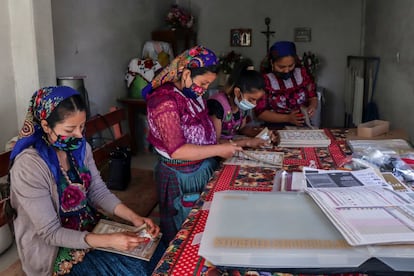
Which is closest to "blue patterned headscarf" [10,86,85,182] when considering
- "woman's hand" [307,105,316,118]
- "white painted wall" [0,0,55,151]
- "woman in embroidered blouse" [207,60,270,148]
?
"woman in embroidered blouse" [207,60,270,148]

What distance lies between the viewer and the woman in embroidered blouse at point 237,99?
85.9 inches

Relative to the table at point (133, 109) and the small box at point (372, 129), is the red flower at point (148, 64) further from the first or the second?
the small box at point (372, 129)

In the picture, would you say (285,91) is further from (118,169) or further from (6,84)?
(6,84)

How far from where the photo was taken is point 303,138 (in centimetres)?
232

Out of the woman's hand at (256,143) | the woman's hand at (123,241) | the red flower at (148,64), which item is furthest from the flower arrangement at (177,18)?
the woman's hand at (123,241)

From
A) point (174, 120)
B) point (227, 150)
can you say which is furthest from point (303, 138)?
point (174, 120)

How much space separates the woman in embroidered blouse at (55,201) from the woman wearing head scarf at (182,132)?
0.39 m

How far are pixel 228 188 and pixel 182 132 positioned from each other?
1.34ft

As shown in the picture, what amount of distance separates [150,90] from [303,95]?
4.42ft

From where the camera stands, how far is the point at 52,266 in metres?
1.44

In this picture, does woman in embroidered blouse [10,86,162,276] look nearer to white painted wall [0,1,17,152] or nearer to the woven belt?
the woven belt

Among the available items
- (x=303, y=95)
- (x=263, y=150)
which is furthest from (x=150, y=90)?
(x=303, y=95)

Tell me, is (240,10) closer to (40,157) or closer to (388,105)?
(388,105)

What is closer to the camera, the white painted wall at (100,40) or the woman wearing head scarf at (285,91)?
the woman wearing head scarf at (285,91)
